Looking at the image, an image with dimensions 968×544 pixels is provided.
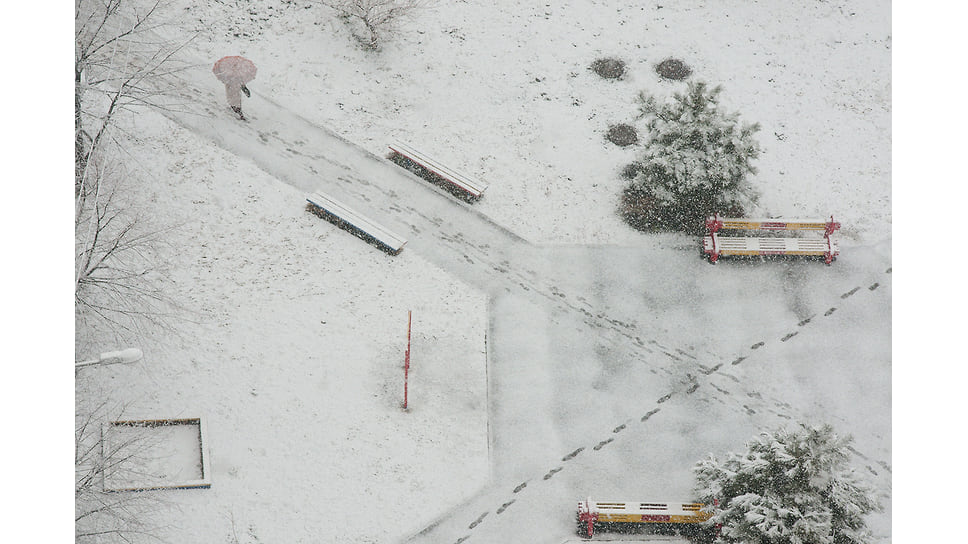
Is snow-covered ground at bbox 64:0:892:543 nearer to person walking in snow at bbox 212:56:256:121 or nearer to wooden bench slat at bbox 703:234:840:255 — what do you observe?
wooden bench slat at bbox 703:234:840:255

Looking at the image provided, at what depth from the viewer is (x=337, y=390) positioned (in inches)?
715

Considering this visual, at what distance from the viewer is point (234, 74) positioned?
70.1 ft

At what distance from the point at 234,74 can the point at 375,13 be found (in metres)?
3.80

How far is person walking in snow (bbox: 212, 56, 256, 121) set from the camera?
21.4 m

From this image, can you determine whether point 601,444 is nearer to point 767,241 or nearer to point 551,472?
point 551,472

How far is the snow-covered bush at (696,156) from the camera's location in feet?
65.2

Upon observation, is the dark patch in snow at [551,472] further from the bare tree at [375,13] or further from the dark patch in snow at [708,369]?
the bare tree at [375,13]

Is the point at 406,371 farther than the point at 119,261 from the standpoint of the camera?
No

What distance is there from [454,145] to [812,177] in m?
7.50

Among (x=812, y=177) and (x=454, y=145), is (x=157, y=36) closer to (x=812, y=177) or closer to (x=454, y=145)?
(x=454, y=145)

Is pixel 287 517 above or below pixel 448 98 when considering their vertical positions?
below

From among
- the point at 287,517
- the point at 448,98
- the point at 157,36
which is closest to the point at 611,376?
the point at 287,517

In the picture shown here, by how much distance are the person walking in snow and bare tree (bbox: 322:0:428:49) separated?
9.94 feet

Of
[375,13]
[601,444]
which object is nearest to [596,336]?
[601,444]
